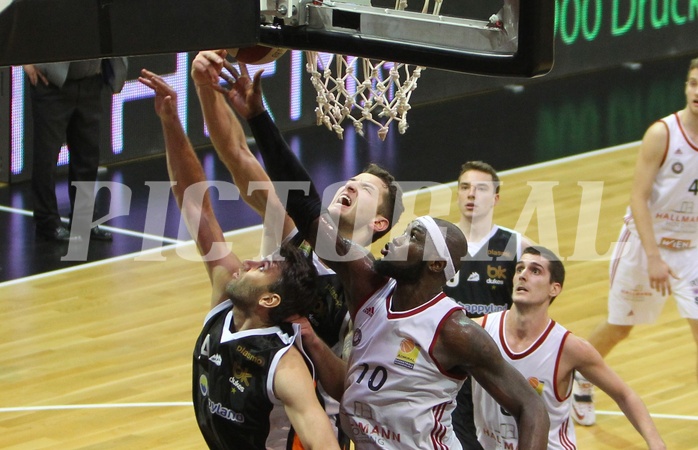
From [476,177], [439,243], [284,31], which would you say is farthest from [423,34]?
[476,177]

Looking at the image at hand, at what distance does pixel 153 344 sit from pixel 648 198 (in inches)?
120

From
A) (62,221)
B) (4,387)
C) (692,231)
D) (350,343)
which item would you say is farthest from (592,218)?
(350,343)

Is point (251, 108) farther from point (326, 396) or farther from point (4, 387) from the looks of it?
point (4, 387)

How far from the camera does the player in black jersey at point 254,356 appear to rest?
4133mm

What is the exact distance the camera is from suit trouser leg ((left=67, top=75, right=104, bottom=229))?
30.6ft

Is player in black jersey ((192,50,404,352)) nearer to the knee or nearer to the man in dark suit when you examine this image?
the knee

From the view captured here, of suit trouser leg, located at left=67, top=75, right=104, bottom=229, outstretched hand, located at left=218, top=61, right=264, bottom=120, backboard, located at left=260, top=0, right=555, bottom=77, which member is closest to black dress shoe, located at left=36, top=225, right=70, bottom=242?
suit trouser leg, located at left=67, top=75, right=104, bottom=229

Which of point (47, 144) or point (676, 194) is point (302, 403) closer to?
point (676, 194)

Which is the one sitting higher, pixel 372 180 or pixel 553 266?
pixel 372 180

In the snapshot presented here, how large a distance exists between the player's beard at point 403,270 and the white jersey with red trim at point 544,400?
1.01 metres

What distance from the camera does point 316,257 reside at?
183 inches

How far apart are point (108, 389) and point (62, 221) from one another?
3141 millimetres

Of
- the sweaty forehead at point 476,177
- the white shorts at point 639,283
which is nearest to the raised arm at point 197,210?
the sweaty forehead at point 476,177

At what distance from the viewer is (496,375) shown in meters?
4.05
